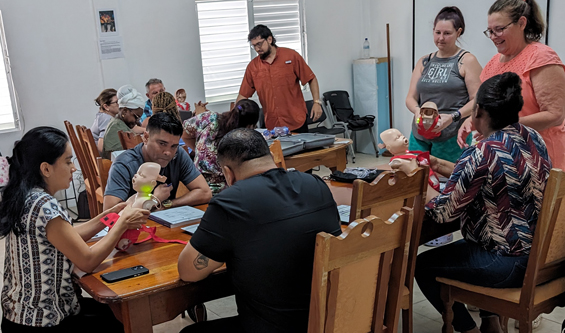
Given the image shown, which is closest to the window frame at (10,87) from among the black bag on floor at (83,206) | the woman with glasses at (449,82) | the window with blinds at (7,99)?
the window with blinds at (7,99)

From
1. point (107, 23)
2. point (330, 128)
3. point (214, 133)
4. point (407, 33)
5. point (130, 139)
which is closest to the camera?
point (214, 133)

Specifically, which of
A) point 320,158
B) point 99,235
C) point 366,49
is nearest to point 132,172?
point 99,235

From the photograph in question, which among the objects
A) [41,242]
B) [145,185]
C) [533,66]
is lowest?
[41,242]

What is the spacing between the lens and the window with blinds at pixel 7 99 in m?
5.23

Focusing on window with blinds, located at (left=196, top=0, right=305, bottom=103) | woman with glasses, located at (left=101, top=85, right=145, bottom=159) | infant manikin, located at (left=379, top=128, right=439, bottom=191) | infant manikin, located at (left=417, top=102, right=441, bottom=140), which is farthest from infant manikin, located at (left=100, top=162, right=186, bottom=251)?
window with blinds, located at (left=196, top=0, right=305, bottom=103)

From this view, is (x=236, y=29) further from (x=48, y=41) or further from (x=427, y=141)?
(x=427, y=141)

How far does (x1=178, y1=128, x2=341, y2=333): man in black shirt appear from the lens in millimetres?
1604

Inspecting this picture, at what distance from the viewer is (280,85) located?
5.22m

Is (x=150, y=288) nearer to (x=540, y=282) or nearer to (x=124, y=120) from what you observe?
(x=540, y=282)

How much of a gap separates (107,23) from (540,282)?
497 centimetres

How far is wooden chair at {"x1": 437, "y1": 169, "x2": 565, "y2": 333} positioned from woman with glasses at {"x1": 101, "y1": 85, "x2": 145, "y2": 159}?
2961 millimetres

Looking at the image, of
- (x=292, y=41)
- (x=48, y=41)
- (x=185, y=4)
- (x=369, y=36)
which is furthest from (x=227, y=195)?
(x=369, y=36)

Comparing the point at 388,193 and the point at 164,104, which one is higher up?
the point at 164,104

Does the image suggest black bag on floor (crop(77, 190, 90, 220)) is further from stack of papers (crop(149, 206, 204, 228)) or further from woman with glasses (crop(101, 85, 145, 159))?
stack of papers (crop(149, 206, 204, 228))
